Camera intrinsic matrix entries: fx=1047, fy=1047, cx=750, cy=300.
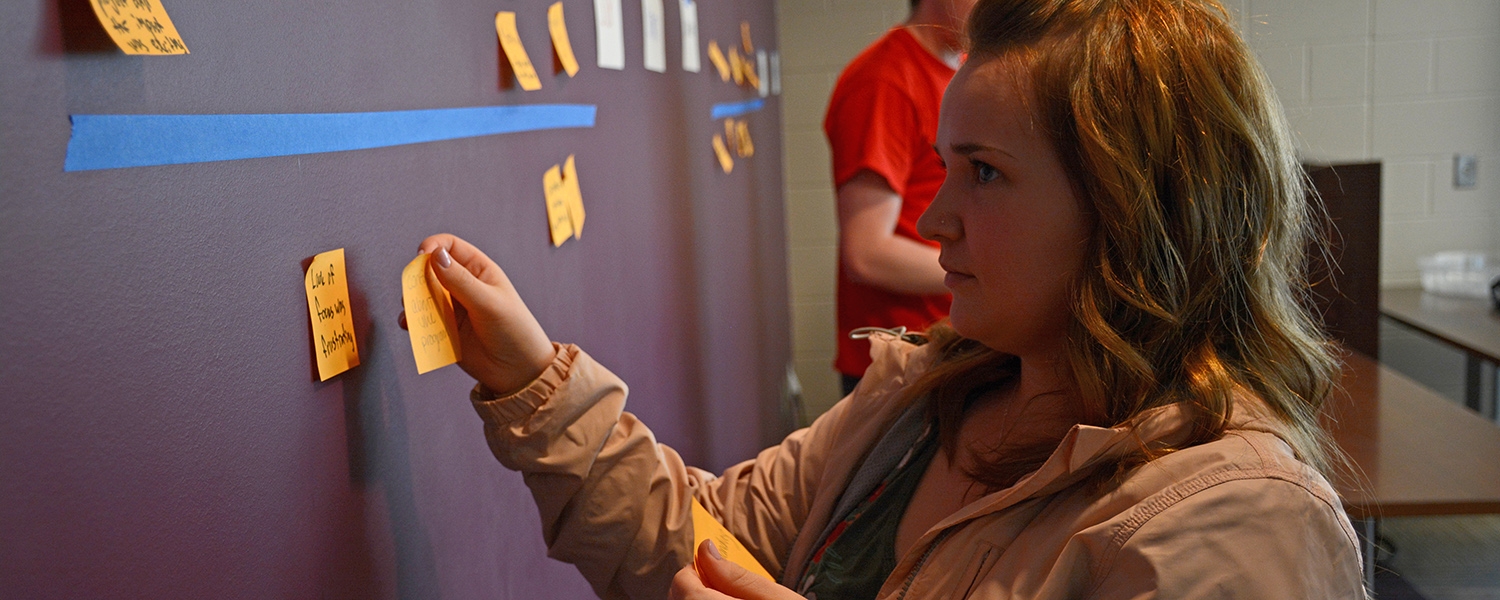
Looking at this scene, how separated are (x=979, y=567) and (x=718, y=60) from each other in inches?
73.9

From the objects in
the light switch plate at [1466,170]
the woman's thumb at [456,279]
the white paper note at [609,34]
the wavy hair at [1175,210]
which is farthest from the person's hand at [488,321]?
the light switch plate at [1466,170]

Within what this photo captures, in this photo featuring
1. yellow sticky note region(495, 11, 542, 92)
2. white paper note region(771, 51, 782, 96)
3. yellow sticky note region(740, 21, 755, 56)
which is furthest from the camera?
white paper note region(771, 51, 782, 96)

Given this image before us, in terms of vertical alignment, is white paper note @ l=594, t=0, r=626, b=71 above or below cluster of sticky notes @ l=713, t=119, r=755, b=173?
above

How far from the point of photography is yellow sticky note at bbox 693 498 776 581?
0.98 m

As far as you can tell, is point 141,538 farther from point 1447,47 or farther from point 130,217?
point 1447,47

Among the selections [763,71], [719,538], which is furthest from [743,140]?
[719,538]

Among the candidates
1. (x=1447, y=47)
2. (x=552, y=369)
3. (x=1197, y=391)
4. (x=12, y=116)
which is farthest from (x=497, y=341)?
(x=1447, y=47)

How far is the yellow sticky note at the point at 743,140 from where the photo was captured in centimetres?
285

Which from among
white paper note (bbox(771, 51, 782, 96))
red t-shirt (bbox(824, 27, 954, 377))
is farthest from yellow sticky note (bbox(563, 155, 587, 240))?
white paper note (bbox(771, 51, 782, 96))

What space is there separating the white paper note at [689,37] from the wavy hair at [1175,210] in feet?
4.14

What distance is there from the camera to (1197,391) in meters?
0.78

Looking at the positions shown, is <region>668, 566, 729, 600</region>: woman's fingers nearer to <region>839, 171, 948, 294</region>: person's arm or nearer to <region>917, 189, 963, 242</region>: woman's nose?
<region>917, 189, 963, 242</region>: woman's nose

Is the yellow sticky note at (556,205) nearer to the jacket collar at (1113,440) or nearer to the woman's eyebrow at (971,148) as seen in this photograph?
the woman's eyebrow at (971,148)

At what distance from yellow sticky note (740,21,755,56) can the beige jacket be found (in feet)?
6.48
